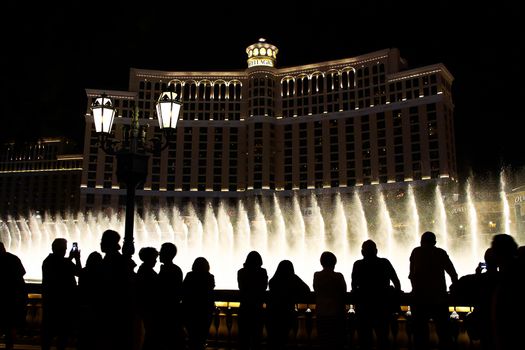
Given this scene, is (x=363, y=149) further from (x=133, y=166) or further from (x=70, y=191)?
(x=133, y=166)

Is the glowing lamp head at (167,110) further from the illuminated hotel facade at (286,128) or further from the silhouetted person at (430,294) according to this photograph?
the illuminated hotel facade at (286,128)

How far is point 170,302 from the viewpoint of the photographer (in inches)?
226

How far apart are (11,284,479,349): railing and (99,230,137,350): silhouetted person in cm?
247

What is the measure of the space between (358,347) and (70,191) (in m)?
108

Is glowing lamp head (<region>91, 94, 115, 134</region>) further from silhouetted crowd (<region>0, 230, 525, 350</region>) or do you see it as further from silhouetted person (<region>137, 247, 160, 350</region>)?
silhouetted person (<region>137, 247, 160, 350</region>)

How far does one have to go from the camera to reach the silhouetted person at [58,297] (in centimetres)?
620

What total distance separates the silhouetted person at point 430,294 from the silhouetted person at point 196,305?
265 centimetres

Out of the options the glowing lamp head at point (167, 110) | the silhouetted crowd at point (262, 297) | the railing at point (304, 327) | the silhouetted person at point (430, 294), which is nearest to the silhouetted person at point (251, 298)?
the silhouetted crowd at point (262, 297)

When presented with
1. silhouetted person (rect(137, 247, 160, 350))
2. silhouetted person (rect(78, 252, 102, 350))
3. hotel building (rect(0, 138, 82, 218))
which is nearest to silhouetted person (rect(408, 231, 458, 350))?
silhouetted person (rect(137, 247, 160, 350))

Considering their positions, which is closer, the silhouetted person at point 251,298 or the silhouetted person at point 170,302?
the silhouetted person at point 170,302

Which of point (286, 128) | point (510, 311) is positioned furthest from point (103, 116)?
point (286, 128)

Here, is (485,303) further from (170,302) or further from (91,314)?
(91,314)

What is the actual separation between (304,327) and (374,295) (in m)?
1.54

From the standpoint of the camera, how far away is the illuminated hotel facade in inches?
2990
